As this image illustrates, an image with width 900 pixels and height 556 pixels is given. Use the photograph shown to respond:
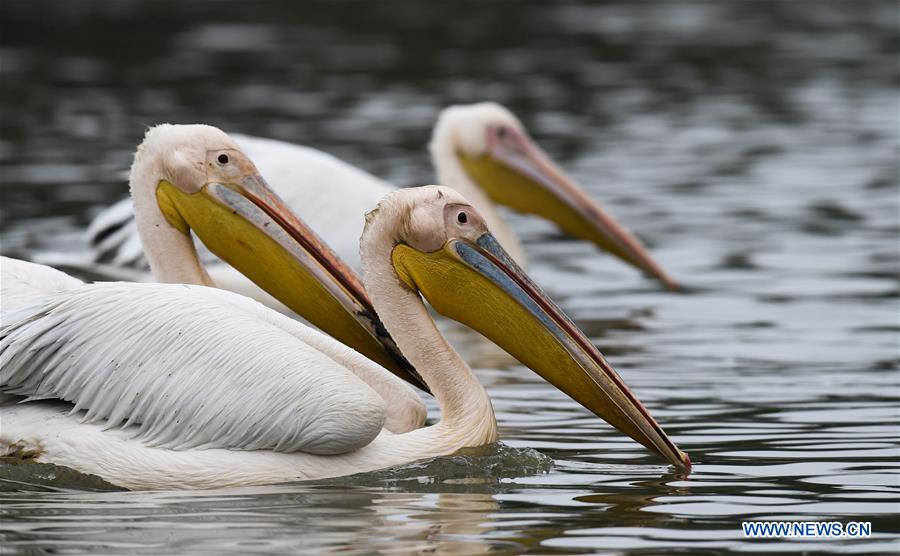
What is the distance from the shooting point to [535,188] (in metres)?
10.3

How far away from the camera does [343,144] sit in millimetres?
15000

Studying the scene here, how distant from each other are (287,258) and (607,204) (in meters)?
6.35

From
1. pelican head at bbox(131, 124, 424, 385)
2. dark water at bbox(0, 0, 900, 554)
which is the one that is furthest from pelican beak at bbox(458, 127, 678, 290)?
pelican head at bbox(131, 124, 424, 385)

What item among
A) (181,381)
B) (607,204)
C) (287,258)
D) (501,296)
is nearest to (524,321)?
(501,296)

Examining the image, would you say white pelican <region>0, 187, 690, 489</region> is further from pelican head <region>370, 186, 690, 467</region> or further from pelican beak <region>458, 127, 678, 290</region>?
pelican beak <region>458, 127, 678, 290</region>

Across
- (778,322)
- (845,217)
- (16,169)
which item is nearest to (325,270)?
(778,322)

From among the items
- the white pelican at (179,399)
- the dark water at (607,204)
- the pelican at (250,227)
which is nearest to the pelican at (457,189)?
the dark water at (607,204)

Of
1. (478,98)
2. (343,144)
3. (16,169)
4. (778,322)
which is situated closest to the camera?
(778,322)

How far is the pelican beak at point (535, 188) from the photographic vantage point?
10109 mm

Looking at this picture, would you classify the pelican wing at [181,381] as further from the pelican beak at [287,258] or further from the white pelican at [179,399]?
the pelican beak at [287,258]

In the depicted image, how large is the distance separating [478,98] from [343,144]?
3306mm

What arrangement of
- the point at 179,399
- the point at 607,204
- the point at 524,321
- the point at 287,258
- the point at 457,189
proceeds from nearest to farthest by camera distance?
the point at 179,399 < the point at 524,321 < the point at 287,258 < the point at 457,189 < the point at 607,204

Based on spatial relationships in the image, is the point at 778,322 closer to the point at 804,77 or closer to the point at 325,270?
the point at 325,270

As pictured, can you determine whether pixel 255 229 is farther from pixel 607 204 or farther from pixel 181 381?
pixel 607 204
